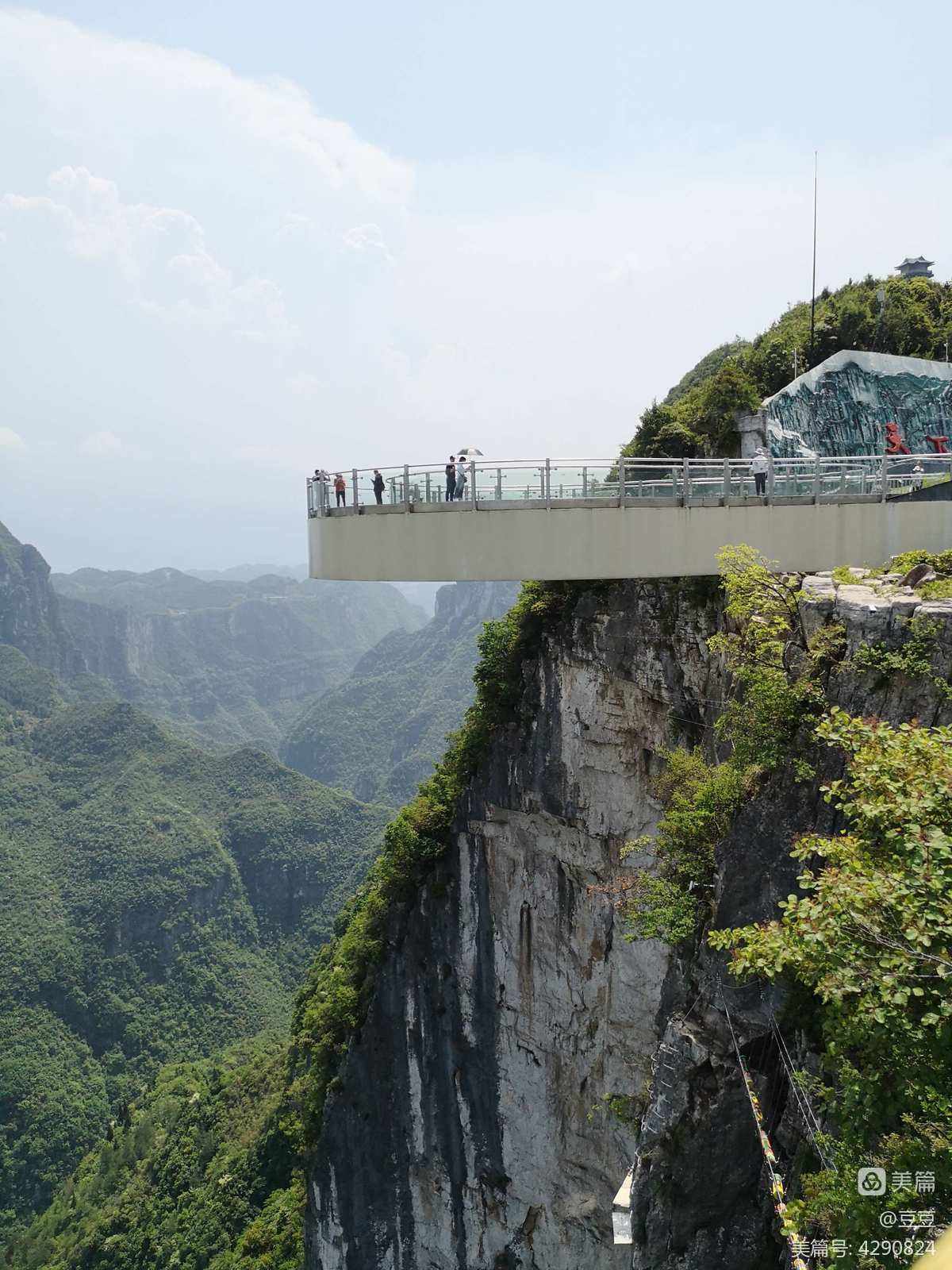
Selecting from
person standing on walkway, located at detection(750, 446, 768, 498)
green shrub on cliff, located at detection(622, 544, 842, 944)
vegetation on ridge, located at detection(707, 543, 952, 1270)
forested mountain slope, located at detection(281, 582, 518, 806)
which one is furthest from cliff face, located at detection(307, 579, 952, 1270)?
forested mountain slope, located at detection(281, 582, 518, 806)

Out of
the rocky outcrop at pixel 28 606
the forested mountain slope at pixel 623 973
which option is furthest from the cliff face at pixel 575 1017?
the rocky outcrop at pixel 28 606

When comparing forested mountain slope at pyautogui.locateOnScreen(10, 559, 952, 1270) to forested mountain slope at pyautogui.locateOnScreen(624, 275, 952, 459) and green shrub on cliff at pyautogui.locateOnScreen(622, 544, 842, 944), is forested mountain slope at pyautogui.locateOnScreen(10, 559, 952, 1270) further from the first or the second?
forested mountain slope at pyautogui.locateOnScreen(624, 275, 952, 459)

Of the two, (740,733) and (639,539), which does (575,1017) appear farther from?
(639,539)

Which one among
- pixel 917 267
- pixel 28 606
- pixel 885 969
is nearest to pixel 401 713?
A: pixel 28 606

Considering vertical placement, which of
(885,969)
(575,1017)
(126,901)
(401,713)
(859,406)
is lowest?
(401,713)

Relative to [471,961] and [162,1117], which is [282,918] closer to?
[162,1117]

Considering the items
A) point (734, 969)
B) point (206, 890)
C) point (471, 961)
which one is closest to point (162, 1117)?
point (471, 961)

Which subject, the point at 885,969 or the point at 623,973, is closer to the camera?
the point at 885,969
